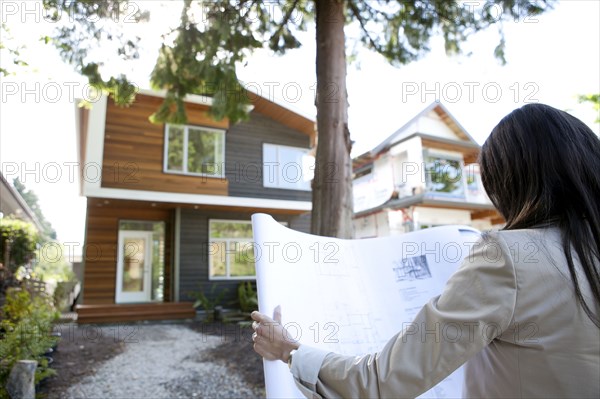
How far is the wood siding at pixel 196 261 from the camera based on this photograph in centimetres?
1098

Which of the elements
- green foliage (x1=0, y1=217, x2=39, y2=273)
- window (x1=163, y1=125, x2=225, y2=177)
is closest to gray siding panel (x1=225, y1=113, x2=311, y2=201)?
window (x1=163, y1=125, x2=225, y2=177)

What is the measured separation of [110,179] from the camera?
988cm

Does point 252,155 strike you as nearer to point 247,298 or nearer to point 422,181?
point 247,298

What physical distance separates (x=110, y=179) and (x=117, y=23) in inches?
227

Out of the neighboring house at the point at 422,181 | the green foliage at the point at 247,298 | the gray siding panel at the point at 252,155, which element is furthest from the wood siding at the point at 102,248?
the neighboring house at the point at 422,181

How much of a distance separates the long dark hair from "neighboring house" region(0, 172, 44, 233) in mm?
5635

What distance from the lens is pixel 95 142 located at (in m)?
9.74

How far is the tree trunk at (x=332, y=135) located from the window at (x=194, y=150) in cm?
786

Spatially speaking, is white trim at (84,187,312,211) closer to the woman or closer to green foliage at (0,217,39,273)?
green foliage at (0,217,39,273)

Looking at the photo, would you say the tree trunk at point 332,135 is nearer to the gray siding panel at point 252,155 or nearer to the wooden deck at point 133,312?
the wooden deck at point 133,312

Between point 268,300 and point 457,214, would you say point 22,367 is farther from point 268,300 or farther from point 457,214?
point 457,214

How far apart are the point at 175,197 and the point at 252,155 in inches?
113

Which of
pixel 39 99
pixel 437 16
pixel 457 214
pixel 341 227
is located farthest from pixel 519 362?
pixel 457 214

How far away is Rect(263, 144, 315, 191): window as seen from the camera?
1230 centimetres
